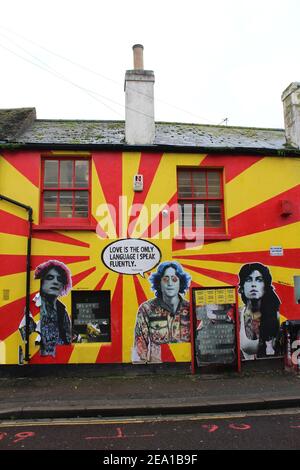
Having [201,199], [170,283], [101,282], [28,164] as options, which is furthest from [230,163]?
[28,164]

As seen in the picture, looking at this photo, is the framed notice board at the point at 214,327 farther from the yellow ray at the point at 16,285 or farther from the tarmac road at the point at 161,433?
the yellow ray at the point at 16,285

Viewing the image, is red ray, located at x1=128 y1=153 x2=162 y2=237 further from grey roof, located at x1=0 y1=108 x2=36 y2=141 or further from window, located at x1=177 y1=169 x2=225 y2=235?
grey roof, located at x1=0 y1=108 x2=36 y2=141

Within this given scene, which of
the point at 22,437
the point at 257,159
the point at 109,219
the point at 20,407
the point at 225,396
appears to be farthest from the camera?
the point at 257,159

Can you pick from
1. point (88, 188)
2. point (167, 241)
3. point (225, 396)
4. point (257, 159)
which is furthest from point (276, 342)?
point (88, 188)

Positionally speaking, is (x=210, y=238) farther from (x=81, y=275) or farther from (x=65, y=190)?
(x=65, y=190)

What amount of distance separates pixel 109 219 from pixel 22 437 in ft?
17.9

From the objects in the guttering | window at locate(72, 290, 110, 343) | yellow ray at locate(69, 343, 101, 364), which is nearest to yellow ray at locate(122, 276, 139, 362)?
window at locate(72, 290, 110, 343)

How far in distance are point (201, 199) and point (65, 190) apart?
3.53 m

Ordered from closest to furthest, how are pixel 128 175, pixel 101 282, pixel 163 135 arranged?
pixel 101 282 < pixel 128 175 < pixel 163 135

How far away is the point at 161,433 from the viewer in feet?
19.1

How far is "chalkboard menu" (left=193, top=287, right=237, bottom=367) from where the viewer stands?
9742 millimetres

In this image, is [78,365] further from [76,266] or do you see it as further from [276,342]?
[276,342]

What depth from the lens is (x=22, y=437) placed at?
5.70 meters

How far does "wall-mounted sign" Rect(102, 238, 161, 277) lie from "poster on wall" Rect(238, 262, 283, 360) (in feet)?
7.68
